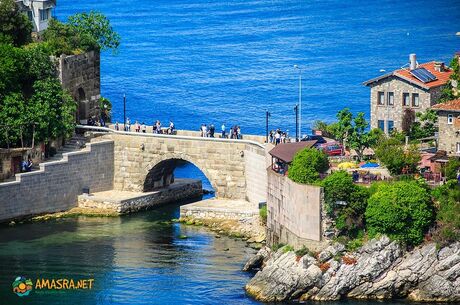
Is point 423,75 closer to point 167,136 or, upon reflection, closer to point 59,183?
point 167,136

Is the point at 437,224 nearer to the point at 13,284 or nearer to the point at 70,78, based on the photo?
the point at 13,284

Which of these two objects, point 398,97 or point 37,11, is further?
point 37,11

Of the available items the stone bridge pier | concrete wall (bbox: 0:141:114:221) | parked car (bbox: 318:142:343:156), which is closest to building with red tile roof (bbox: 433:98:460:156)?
parked car (bbox: 318:142:343:156)

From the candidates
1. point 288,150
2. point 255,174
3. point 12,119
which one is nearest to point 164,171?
point 255,174

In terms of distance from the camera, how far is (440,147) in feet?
382

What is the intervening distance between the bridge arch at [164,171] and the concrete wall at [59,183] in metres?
3.17

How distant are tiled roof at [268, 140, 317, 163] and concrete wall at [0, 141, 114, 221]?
798 inches

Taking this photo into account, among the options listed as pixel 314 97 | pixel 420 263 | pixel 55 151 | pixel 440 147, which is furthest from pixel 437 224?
pixel 314 97

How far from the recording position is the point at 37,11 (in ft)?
477

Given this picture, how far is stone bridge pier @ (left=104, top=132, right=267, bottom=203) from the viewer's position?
130250 mm

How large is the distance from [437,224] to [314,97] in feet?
263

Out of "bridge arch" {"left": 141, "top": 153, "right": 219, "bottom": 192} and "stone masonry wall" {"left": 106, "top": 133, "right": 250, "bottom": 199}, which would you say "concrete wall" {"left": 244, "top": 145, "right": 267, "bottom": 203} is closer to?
"stone masonry wall" {"left": 106, "top": 133, "right": 250, "bottom": 199}

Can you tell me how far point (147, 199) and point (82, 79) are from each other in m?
13.3

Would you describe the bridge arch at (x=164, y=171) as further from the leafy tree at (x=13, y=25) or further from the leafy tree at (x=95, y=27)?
the leafy tree at (x=13, y=25)
